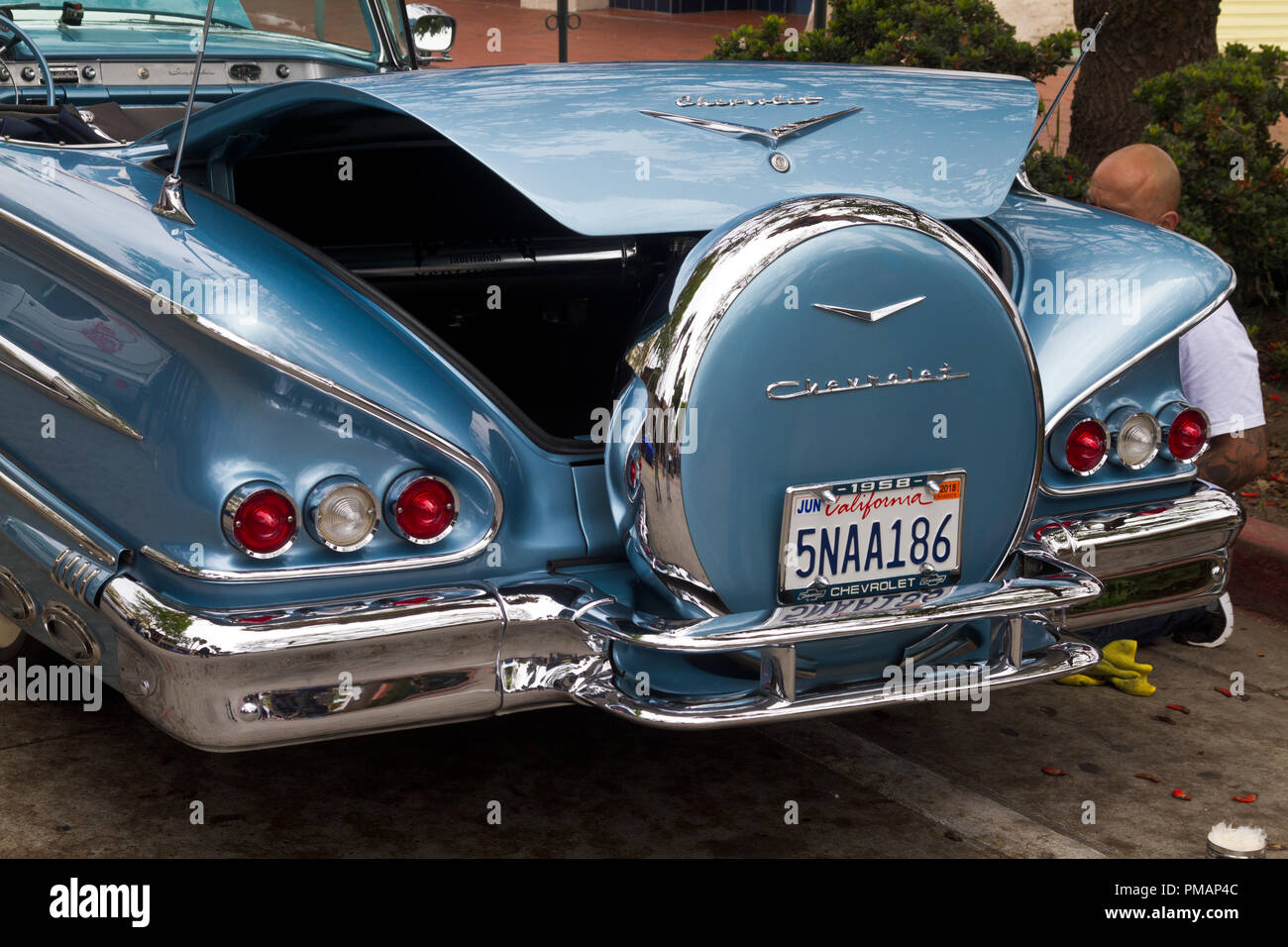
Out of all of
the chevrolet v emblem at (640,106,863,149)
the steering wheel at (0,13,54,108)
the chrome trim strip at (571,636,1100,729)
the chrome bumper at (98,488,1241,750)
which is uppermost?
the steering wheel at (0,13,54,108)

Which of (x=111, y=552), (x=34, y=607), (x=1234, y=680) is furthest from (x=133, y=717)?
(x=1234, y=680)

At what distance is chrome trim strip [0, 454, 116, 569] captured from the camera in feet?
8.49

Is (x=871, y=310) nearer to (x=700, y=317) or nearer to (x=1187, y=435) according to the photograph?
(x=700, y=317)

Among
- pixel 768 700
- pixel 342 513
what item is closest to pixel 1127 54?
pixel 768 700

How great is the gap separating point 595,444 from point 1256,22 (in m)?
14.1

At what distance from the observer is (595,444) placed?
9.11 ft

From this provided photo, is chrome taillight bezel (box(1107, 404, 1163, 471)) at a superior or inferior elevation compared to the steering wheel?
inferior

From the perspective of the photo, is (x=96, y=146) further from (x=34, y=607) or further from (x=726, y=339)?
(x=726, y=339)

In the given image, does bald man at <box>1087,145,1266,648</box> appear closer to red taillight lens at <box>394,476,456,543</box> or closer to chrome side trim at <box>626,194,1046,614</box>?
chrome side trim at <box>626,194,1046,614</box>

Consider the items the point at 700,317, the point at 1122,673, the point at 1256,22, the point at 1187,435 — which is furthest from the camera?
the point at 1256,22

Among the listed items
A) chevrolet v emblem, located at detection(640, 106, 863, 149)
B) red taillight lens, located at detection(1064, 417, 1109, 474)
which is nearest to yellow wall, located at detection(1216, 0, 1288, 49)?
red taillight lens, located at detection(1064, 417, 1109, 474)

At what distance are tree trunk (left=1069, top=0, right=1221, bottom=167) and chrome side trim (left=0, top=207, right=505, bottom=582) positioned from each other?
16.1ft

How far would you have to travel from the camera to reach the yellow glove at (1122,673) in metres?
3.79

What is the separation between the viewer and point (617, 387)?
107 inches
